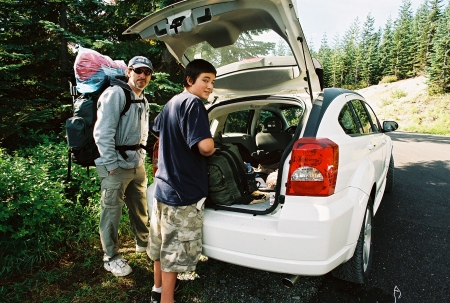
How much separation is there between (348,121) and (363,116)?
942mm

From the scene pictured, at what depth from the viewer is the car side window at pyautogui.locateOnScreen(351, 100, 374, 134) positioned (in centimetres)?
295

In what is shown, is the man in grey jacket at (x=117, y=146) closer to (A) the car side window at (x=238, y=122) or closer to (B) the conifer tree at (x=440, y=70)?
(A) the car side window at (x=238, y=122)

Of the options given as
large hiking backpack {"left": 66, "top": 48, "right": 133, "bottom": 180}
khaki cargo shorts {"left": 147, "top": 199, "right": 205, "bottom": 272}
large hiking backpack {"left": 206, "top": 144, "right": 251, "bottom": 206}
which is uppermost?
large hiking backpack {"left": 66, "top": 48, "right": 133, "bottom": 180}

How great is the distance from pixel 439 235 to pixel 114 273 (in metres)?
3.56

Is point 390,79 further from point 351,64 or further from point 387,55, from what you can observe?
point 351,64

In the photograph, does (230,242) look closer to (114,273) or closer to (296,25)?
(114,273)

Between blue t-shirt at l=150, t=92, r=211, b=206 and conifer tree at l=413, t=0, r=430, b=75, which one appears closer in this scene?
blue t-shirt at l=150, t=92, r=211, b=206

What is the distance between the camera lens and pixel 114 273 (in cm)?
248

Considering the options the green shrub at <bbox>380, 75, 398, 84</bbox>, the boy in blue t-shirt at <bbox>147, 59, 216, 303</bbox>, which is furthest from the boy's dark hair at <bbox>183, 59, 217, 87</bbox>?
the green shrub at <bbox>380, 75, 398, 84</bbox>

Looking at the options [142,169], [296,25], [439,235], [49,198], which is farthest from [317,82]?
[49,198]

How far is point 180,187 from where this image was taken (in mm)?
1818

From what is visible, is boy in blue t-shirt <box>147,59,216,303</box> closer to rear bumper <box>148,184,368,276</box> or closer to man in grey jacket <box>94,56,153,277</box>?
rear bumper <box>148,184,368,276</box>

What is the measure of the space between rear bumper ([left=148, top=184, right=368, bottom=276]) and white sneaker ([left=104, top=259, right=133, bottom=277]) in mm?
997

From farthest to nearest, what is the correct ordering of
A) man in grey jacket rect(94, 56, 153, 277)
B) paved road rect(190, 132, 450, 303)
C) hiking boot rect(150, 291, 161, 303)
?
man in grey jacket rect(94, 56, 153, 277), paved road rect(190, 132, 450, 303), hiking boot rect(150, 291, 161, 303)
